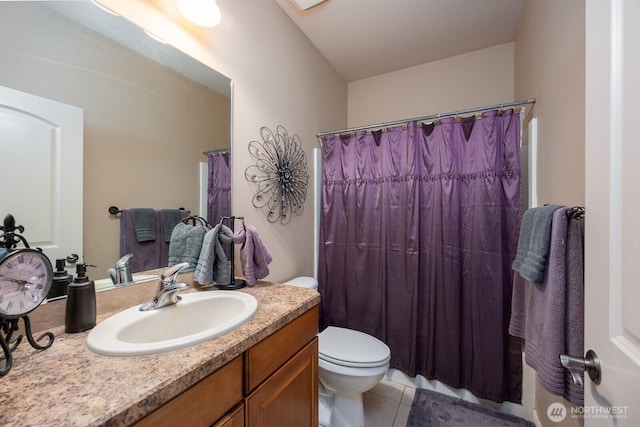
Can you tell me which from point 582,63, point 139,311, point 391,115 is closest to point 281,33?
point 391,115

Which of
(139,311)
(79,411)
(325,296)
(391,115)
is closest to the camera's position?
(79,411)

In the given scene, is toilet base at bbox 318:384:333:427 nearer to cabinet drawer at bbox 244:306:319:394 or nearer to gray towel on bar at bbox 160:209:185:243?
cabinet drawer at bbox 244:306:319:394

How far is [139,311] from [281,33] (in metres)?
1.79

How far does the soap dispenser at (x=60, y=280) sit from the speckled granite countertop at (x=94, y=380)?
4.2 inches

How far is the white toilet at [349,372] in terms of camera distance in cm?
133

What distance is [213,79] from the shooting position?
1248mm

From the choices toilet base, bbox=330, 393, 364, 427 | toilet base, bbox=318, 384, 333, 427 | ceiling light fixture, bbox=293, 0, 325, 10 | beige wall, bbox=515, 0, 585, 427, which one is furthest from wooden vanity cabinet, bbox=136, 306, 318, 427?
ceiling light fixture, bbox=293, 0, 325, 10

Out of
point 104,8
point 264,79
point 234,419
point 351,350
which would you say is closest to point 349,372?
point 351,350

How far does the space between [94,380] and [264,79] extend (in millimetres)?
1563

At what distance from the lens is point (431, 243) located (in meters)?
1.73

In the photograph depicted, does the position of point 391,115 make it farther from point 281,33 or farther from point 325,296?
point 325,296

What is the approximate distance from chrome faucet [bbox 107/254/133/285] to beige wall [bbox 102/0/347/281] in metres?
0.53

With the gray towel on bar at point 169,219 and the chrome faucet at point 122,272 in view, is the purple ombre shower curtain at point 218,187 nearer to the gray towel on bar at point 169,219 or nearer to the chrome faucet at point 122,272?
the gray towel on bar at point 169,219

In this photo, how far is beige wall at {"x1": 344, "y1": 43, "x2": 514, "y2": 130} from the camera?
2039 millimetres
